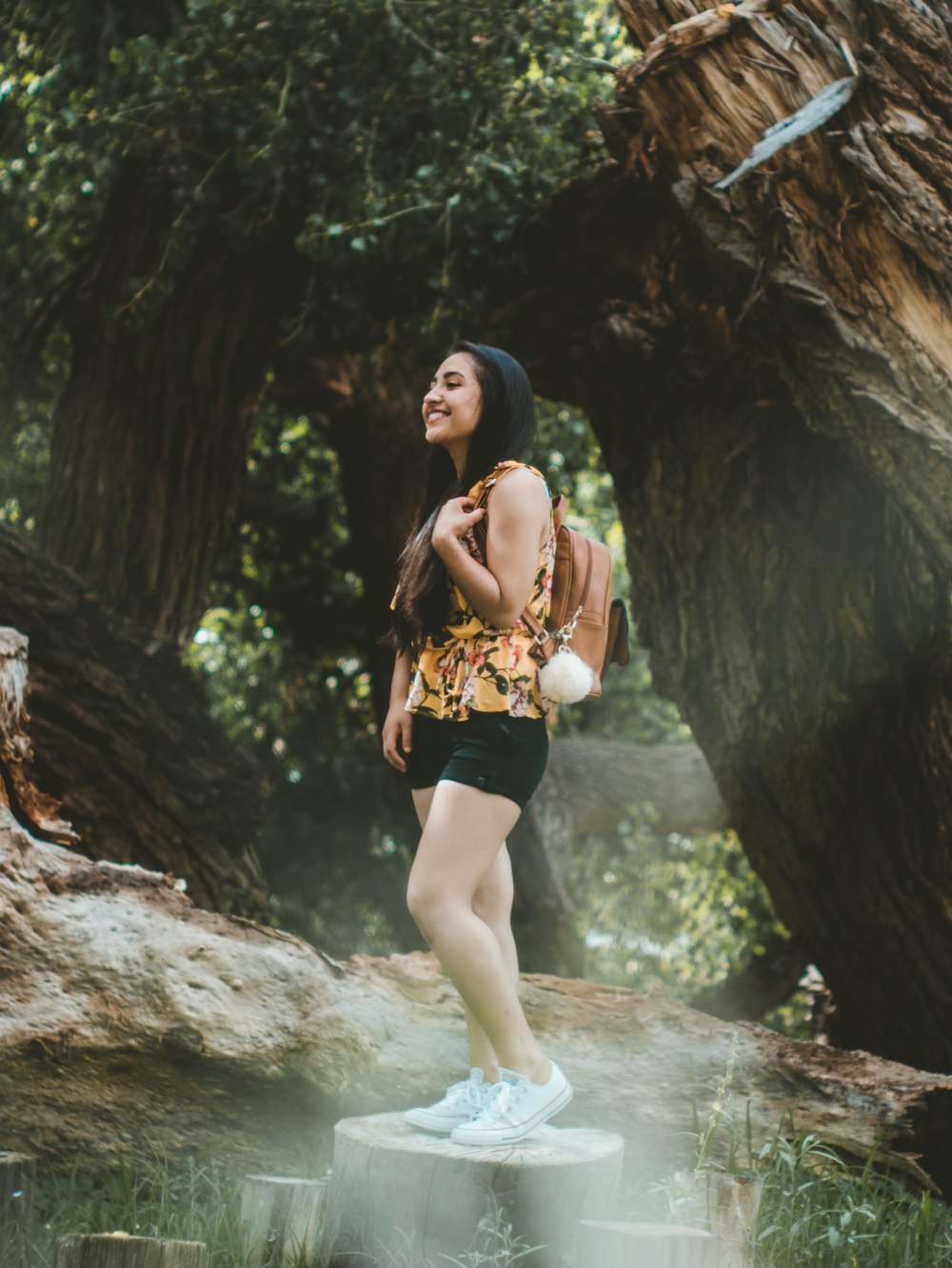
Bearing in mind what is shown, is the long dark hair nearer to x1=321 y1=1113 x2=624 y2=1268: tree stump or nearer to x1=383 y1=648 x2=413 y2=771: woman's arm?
x1=383 y1=648 x2=413 y2=771: woman's arm

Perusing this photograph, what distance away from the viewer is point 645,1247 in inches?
90.8

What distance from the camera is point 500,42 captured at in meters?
5.83

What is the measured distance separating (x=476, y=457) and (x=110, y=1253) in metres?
2.11

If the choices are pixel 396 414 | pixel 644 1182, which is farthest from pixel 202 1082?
pixel 396 414

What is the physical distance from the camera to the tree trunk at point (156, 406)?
6352mm

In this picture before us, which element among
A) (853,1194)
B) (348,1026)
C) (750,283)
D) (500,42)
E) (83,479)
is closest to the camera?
(853,1194)

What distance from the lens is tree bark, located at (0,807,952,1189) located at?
364cm

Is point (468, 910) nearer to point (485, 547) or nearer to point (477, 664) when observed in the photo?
point (477, 664)

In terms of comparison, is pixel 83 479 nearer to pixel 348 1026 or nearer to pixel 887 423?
pixel 348 1026

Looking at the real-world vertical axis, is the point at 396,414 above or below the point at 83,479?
above

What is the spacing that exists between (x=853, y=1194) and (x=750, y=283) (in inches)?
124

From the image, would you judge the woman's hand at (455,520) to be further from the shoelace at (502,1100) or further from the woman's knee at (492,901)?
the shoelace at (502,1100)

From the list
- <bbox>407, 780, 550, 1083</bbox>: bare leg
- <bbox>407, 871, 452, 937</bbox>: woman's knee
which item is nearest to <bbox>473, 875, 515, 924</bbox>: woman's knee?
<bbox>407, 780, 550, 1083</bbox>: bare leg

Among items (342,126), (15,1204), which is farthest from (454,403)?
(342,126)
